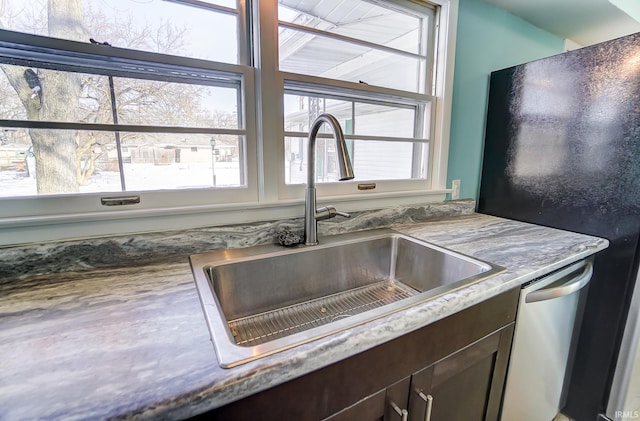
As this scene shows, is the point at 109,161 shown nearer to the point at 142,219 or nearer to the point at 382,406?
the point at 142,219

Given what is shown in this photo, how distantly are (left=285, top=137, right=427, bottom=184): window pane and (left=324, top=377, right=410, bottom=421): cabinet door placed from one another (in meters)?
0.82

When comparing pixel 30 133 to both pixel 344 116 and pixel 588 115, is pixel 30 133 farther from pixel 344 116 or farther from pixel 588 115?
pixel 588 115

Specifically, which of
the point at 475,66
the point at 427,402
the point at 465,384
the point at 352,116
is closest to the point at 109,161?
the point at 352,116

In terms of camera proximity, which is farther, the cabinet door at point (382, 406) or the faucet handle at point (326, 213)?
the faucet handle at point (326, 213)

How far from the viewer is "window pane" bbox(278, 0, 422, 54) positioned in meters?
1.15

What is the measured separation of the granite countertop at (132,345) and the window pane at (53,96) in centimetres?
47

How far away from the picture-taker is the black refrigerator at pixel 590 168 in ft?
3.60

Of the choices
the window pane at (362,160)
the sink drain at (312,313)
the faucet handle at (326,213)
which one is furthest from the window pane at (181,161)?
the sink drain at (312,313)

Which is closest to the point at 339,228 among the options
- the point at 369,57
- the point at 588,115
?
the point at 369,57

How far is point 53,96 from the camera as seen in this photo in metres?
0.83

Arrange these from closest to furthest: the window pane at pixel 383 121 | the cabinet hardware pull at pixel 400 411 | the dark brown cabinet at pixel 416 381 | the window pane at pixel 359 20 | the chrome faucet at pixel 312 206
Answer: the dark brown cabinet at pixel 416 381 < the cabinet hardware pull at pixel 400 411 < the chrome faucet at pixel 312 206 < the window pane at pixel 359 20 < the window pane at pixel 383 121

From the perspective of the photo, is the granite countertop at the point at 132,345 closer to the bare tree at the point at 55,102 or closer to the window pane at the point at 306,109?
the bare tree at the point at 55,102

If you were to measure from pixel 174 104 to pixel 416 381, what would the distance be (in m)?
1.11

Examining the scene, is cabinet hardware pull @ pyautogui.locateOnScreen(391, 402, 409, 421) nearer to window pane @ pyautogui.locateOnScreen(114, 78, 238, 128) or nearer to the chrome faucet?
the chrome faucet
